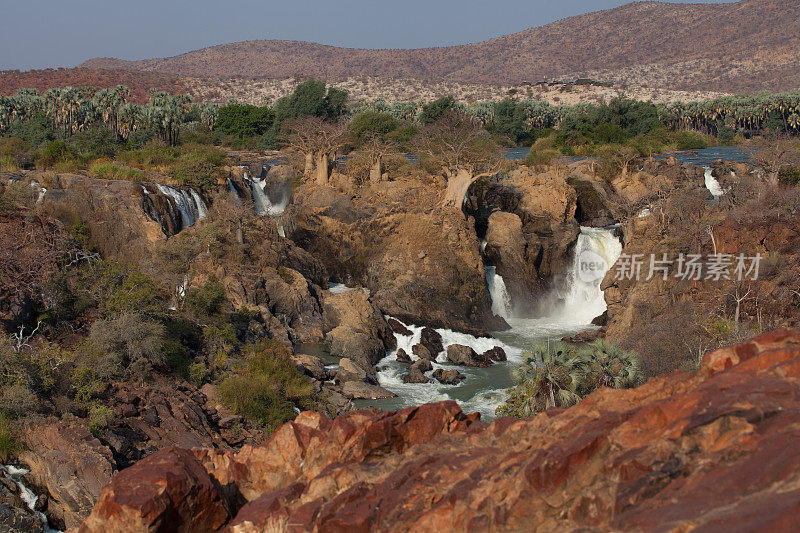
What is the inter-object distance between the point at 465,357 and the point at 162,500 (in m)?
22.0

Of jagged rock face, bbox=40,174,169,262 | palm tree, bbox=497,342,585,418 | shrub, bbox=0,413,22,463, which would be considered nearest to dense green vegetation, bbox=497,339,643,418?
palm tree, bbox=497,342,585,418

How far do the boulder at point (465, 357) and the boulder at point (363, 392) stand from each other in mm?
4684

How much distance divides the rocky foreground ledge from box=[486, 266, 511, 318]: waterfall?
27.9 metres

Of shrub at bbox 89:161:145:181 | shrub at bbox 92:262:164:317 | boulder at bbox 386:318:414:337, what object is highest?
shrub at bbox 89:161:145:181

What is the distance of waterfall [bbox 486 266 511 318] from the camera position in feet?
123

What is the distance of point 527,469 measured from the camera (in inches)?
251

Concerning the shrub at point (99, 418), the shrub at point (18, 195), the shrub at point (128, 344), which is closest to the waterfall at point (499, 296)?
the shrub at point (128, 344)

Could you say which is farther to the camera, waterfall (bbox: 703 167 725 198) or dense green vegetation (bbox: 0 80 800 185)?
waterfall (bbox: 703 167 725 198)

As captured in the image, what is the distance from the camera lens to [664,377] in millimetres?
8172

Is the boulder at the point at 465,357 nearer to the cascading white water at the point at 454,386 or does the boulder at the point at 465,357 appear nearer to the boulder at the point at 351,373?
the cascading white water at the point at 454,386

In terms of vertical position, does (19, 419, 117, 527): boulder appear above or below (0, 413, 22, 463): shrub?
below

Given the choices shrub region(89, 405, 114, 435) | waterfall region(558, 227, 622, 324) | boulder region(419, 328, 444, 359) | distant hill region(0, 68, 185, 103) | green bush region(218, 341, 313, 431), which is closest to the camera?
shrub region(89, 405, 114, 435)

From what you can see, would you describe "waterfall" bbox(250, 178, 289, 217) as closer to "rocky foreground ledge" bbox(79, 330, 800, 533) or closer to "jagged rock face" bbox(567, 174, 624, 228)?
"jagged rock face" bbox(567, 174, 624, 228)

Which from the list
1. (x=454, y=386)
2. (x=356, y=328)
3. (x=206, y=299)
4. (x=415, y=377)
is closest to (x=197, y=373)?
(x=206, y=299)
